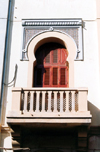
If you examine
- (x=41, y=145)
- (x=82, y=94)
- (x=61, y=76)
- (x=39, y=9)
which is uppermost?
(x=39, y=9)

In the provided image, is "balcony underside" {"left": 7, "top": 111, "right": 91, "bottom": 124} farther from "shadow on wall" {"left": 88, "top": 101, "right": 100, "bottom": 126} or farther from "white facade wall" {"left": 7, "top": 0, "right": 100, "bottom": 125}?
"white facade wall" {"left": 7, "top": 0, "right": 100, "bottom": 125}

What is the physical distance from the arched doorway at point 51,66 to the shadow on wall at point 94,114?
4.56 feet

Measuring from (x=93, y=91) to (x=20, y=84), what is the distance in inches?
111

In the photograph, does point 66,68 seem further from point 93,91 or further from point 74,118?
point 74,118

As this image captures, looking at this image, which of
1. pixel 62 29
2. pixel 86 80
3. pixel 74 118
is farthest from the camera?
pixel 62 29

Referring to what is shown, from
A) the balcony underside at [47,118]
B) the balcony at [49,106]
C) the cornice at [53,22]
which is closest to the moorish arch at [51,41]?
the cornice at [53,22]

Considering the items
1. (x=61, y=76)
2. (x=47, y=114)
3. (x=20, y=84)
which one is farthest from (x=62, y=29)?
(x=47, y=114)

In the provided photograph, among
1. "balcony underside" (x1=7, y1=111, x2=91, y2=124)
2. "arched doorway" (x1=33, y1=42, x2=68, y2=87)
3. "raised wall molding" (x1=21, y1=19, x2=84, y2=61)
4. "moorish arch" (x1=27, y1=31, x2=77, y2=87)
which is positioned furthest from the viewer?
"raised wall molding" (x1=21, y1=19, x2=84, y2=61)

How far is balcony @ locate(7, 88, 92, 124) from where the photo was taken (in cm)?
1153

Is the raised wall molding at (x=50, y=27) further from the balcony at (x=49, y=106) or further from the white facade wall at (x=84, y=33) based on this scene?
the balcony at (x=49, y=106)

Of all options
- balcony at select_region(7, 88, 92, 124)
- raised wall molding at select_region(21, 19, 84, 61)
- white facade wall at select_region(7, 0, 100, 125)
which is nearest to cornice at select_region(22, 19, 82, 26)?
A: raised wall molding at select_region(21, 19, 84, 61)

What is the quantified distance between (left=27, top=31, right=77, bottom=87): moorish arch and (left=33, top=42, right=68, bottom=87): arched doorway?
20 cm

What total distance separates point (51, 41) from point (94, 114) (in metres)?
3.63

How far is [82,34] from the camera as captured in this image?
14.0 meters
